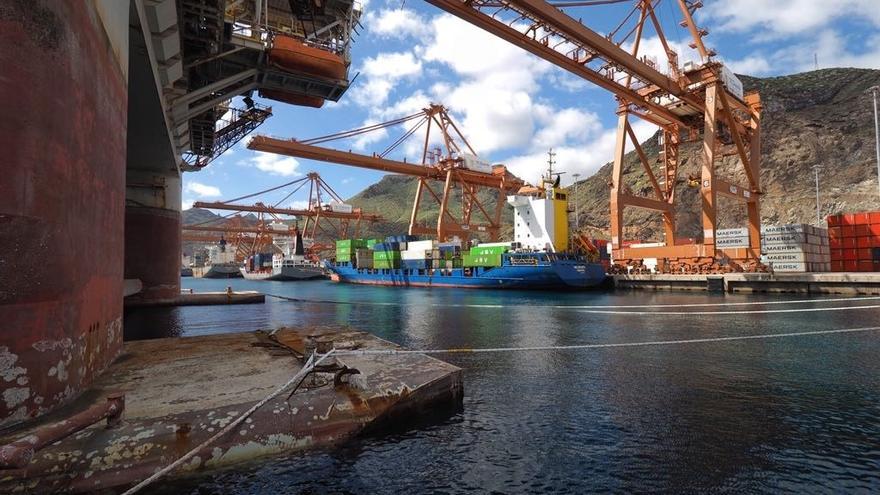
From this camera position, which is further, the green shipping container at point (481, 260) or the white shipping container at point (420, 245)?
the white shipping container at point (420, 245)

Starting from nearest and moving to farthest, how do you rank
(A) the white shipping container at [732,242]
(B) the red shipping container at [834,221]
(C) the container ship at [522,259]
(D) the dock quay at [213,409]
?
(D) the dock quay at [213,409] < (B) the red shipping container at [834,221] < (A) the white shipping container at [732,242] < (C) the container ship at [522,259]

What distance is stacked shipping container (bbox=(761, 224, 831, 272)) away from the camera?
3262 cm

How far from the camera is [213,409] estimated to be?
4637mm

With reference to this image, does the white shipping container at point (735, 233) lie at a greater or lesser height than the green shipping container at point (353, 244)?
lesser

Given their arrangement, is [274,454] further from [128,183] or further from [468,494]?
[128,183]

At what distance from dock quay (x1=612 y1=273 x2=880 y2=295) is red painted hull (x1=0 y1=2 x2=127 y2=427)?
34.6m

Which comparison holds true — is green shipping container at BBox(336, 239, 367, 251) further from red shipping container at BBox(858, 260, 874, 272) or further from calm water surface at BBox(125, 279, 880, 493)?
calm water surface at BBox(125, 279, 880, 493)

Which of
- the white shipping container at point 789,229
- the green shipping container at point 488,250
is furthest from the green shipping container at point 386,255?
the white shipping container at point 789,229

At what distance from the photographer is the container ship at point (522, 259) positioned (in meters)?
37.3

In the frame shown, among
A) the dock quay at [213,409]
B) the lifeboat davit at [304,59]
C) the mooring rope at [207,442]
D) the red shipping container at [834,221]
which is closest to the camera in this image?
the mooring rope at [207,442]

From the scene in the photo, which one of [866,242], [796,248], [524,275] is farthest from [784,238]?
[524,275]

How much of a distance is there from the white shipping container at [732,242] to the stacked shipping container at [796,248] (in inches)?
52.5

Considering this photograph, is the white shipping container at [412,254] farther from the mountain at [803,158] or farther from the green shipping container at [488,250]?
the mountain at [803,158]

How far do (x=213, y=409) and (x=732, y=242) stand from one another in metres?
43.2
